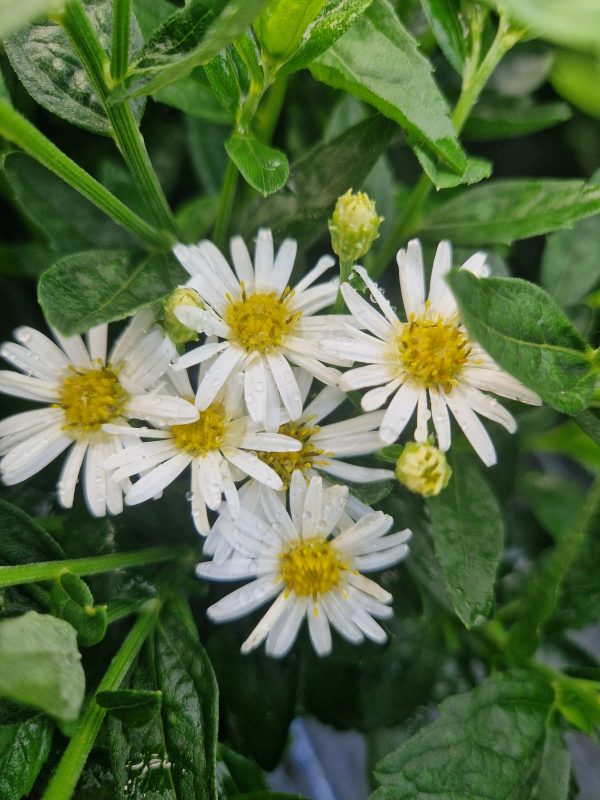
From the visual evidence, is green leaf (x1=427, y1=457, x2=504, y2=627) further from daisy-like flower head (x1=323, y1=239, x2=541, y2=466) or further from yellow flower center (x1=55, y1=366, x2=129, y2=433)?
yellow flower center (x1=55, y1=366, x2=129, y2=433)

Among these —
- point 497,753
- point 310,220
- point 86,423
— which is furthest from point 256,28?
point 497,753

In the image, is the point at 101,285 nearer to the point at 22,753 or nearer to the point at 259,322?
the point at 259,322

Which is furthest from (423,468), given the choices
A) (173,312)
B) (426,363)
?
(173,312)

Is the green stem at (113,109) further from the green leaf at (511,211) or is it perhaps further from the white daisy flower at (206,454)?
the green leaf at (511,211)

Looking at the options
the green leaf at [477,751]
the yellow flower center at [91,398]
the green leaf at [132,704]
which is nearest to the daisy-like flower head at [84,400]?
the yellow flower center at [91,398]

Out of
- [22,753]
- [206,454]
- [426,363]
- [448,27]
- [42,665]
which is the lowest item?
[22,753]

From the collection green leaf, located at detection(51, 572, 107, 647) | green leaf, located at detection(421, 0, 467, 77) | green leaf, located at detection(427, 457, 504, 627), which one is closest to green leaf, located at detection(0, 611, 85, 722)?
green leaf, located at detection(51, 572, 107, 647)
